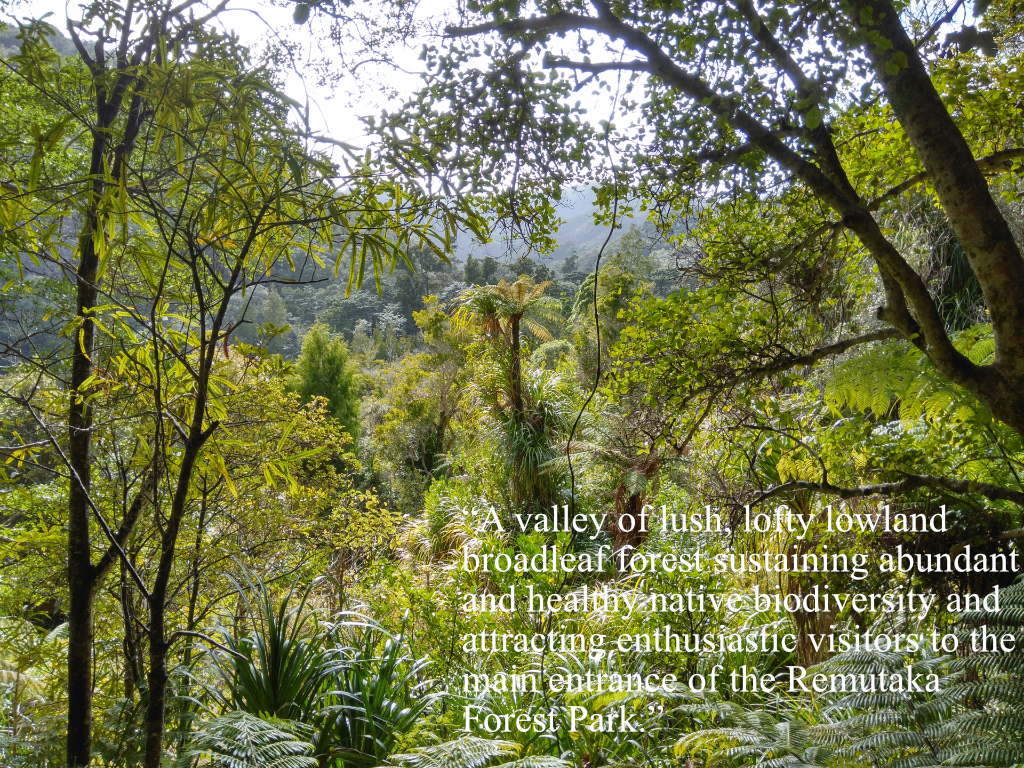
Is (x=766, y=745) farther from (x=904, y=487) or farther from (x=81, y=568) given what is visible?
(x=81, y=568)

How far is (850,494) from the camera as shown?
2119mm

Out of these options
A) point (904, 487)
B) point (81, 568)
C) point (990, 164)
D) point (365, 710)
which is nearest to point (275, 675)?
point (365, 710)

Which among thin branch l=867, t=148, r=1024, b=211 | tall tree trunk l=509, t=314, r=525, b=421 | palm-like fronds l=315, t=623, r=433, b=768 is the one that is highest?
tall tree trunk l=509, t=314, r=525, b=421

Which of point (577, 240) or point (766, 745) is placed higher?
point (577, 240)

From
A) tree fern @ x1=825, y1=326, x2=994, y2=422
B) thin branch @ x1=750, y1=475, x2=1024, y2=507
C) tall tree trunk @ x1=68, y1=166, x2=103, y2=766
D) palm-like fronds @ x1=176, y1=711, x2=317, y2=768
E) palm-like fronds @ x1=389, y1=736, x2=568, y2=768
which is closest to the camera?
palm-like fronds @ x1=176, y1=711, x2=317, y2=768

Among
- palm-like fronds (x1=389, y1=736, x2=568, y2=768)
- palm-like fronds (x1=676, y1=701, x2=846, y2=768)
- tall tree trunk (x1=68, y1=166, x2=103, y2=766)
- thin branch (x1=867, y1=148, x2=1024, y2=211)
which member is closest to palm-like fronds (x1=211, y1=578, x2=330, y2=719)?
tall tree trunk (x1=68, y1=166, x2=103, y2=766)

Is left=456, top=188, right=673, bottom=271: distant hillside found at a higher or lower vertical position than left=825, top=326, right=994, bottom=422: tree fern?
higher

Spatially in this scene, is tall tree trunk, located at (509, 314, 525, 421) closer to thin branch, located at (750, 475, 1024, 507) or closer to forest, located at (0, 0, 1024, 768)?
forest, located at (0, 0, 1024, 768)

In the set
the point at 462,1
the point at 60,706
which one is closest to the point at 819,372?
the point at 462,1

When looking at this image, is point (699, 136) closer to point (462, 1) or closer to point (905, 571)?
point (462, 1)

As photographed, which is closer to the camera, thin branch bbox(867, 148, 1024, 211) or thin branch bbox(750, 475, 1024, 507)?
thin branch bbox(867, 148, 1024, 211)

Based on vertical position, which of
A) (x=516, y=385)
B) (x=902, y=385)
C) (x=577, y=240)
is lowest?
(x=902, y=385)

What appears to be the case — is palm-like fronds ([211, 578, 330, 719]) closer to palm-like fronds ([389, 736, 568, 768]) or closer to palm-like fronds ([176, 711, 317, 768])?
palm-like fronds ([176, 711, 317, 768])

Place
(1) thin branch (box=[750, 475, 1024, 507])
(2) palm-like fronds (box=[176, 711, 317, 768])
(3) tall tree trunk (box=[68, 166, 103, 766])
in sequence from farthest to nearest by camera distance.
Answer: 1. (1) thin branch (box=[750, 475, 1024, 507])
2. (3) tall tree trunk (box=[68, 166, 103, 766])
3. (2) palm-like fronds (box=[176, 711, 317, 768])
